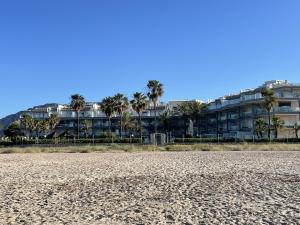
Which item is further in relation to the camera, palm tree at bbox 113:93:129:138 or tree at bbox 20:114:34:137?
tree at bbox 20:114:34:137

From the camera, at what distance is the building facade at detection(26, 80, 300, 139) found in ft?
323

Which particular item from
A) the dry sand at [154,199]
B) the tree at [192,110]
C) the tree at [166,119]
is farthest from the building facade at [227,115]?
the dry sand at [154,199]

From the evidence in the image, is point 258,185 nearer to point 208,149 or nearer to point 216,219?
point 216,219

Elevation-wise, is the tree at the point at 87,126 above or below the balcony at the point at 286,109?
below

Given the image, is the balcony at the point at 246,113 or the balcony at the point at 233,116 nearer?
the balcony at the point at 246,113

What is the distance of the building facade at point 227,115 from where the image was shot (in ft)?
323

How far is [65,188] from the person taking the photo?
18.1 metres

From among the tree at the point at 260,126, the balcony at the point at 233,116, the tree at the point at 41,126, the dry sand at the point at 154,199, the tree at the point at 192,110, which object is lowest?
the dry sand at the point at 154,199

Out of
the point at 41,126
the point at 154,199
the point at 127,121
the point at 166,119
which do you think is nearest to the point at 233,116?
the point at 166,119

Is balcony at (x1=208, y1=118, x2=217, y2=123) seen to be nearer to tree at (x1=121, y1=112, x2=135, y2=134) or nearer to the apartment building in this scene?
the apartment building

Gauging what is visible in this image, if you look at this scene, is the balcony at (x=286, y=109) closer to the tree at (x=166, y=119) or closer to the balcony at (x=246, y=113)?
the balcony at (x=246, y=113)

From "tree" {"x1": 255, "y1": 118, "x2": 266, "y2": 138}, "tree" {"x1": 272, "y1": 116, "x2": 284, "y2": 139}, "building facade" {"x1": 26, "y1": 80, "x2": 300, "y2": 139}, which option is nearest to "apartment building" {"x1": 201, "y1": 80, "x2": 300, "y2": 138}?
"building facade" {"x1": 26, "y1": 80, "x2": 300, "y2": 139}

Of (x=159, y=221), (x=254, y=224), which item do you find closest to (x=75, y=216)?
(x=159, y=221)

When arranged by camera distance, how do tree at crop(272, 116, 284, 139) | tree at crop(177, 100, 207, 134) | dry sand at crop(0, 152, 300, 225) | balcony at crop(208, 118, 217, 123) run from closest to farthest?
dry sand at crop(0, 152, 300, 225) → tree at crop(272, 116, 284, 139) → tree at crop(177, 100, 207, 134) → balcony at crop(208, 118, 217, 123)
